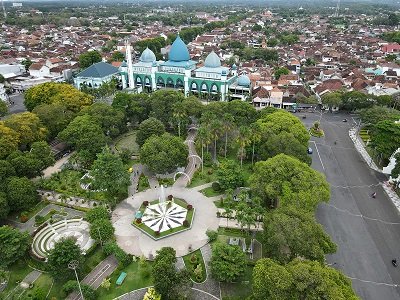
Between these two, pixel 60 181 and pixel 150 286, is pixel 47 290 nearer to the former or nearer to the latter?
pixel 150 286

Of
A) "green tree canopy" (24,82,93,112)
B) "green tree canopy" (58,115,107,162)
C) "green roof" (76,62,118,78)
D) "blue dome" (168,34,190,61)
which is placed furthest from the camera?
"blue dome" (168,34,190,61)

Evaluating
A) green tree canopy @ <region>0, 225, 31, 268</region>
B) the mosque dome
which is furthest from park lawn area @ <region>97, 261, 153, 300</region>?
the mosque dome

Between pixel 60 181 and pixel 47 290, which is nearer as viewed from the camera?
pixel 47 290

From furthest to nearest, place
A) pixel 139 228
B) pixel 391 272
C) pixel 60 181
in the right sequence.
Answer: pixel 60 181 → pixel 139 228 → pixel 391 272

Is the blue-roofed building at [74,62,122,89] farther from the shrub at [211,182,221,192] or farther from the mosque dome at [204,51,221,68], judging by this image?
the shrub at [211,182,221,192]

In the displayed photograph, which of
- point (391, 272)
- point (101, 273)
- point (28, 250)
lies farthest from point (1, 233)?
point (391, 272)
